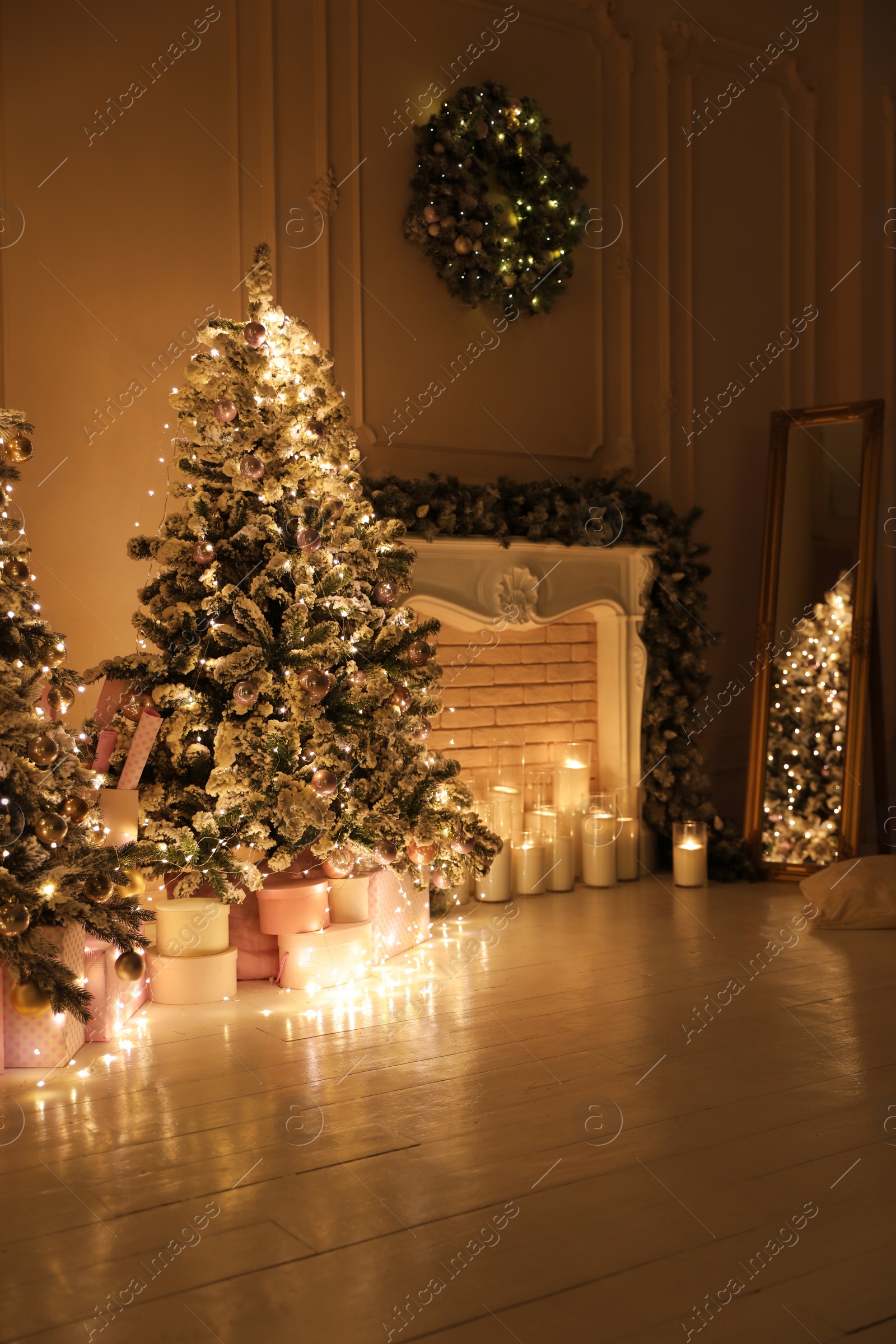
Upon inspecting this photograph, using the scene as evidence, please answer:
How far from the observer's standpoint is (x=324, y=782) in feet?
11.0

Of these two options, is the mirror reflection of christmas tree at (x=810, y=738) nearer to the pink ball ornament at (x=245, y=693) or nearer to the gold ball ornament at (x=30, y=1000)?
the pink ball ornament at (x=245, y=693)

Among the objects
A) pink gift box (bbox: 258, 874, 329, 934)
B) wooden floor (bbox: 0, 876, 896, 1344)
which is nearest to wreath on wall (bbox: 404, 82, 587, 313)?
pink gift box (bbox: 258, 874, 329, 934)

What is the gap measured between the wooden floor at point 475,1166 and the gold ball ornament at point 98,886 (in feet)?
1.42

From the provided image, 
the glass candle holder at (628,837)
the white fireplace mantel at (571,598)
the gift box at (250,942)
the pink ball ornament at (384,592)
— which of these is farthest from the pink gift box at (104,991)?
the glass candle holder at (628,837)

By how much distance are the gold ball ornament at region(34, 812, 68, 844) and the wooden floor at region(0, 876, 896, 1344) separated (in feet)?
1.93

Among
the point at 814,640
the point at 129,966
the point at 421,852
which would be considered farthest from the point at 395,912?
the point at 814,640

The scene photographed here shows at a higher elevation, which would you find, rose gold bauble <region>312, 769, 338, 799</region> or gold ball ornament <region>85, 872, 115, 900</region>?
rose gold bauble <region>312, 769, 338, 799</region>

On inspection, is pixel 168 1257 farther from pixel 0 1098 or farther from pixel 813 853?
pixel 813 853

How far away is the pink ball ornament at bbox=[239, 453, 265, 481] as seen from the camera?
136 inches

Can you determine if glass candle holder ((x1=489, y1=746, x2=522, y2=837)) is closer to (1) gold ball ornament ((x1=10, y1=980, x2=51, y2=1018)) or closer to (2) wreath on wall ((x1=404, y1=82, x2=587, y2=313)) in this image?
(2) wreath on wall ((x1=404, y1=82, x2=587, y2=313))

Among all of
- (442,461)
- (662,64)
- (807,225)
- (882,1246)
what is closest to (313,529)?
(442,461)

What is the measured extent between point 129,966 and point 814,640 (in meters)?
3.53

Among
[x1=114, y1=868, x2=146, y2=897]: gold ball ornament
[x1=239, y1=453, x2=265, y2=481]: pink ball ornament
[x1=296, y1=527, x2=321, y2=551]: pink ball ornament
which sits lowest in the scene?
[x1=114, y1=868, x2=146, y2=897]: gold ball ornament

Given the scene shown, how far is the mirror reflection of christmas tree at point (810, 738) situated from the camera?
5074mm
